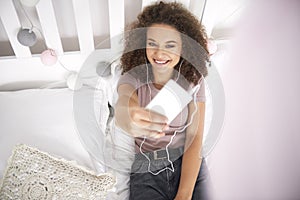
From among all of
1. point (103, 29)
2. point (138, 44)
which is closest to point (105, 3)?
point (103, 29)

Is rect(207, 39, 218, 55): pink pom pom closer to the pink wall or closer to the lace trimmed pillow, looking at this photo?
the pink wall

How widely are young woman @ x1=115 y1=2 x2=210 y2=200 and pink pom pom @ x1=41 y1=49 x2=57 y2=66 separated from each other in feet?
1.11

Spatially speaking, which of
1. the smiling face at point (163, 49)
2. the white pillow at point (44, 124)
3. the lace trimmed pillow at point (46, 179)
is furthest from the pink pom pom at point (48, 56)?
the smiling face at point (163, 49)

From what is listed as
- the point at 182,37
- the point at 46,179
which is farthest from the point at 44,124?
the point at 182,37

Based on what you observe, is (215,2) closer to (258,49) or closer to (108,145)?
(258,49)

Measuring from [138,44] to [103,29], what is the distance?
336 millimetres

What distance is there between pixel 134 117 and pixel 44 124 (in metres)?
0.42

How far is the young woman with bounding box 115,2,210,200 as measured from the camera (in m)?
0.78

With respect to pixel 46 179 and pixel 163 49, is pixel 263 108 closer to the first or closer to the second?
pixel 163 49

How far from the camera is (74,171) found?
94cm

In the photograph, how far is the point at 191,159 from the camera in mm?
999

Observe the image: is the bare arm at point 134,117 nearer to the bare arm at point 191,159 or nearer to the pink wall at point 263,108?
the bare arm at point 191,159

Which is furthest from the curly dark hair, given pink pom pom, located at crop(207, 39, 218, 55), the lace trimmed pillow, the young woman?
the lace trimmed pillow

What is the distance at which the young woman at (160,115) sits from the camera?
0.78 m
